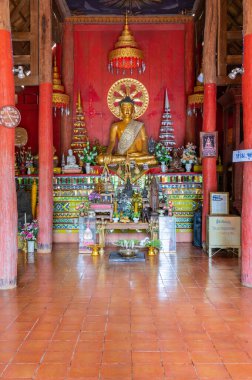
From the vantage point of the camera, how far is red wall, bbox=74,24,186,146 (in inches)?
422

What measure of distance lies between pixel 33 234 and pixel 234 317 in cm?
456

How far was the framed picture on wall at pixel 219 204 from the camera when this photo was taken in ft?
25.7

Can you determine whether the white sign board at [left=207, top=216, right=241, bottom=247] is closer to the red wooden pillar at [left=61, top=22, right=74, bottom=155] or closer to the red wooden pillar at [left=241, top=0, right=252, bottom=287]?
the red wooden pillar at [left=241, top=0, right=252, bottom=287]

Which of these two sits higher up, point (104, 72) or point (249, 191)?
point (104, 72)

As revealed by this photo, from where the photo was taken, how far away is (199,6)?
9.73m

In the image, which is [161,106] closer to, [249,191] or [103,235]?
[103,235]

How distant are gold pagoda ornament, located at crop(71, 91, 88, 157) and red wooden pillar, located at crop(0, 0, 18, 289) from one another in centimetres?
481

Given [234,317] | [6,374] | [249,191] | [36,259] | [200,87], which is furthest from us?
[200,87]

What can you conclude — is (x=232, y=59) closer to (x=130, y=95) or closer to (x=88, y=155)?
(x=130, y=95)

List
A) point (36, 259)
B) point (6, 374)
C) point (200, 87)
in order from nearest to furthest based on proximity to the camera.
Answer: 1. point (6, 374)
2. point (36, 259)
3. point (200, 87)

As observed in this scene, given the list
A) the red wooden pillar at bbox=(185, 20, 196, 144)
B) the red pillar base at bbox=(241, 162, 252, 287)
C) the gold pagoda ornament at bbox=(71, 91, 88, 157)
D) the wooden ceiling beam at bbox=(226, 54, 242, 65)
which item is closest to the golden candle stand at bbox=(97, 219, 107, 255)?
the gold pagoda ornament at bbox=(71, 91, 88, 157)

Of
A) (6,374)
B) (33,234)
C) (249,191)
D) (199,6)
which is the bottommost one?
(6,374)

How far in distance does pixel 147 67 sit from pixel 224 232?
16.3 ft

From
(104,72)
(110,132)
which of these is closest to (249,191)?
(110,132)
